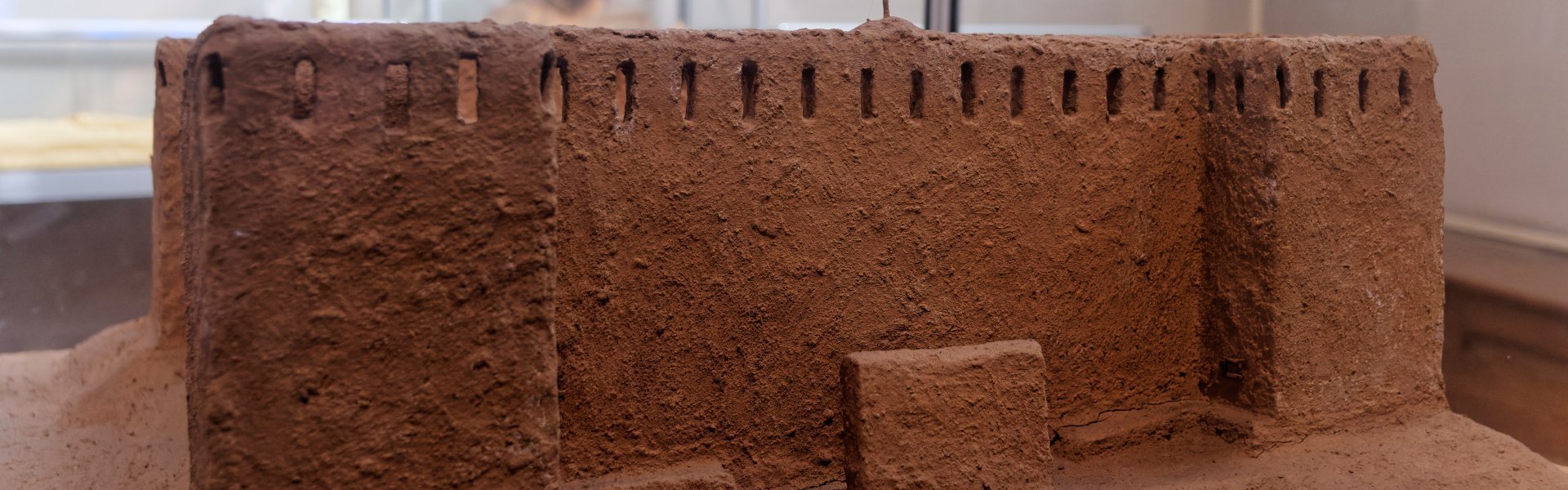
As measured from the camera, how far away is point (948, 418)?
2518 mm

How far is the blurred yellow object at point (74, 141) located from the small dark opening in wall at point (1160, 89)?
11.0ft

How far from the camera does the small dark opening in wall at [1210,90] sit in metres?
2.97

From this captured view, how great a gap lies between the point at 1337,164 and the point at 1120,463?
3.04 feet

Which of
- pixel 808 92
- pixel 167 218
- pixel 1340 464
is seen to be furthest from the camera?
pixel 167 218

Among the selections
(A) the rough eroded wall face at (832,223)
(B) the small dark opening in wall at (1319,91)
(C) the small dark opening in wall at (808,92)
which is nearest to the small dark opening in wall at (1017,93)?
(A) the rough eroded wall face at (832,223)

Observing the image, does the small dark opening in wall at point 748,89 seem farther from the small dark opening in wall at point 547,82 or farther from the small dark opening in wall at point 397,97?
the small dark opening in wall at point 397,97

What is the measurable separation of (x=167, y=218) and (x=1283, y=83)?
3.26 metres

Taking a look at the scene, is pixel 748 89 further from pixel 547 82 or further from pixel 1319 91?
pixel 1319 91

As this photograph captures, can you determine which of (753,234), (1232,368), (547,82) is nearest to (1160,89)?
(1232,368)

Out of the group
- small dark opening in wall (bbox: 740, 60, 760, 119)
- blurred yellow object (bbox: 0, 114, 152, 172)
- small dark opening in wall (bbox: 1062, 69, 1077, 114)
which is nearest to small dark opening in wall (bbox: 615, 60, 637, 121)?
small dark opening in wall (bbox: 740, 60, 760, 119)

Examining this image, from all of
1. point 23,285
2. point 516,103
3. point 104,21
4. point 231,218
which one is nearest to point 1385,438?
point 516,103

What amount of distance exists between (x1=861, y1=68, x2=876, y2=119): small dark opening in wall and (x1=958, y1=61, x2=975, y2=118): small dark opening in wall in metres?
0.22

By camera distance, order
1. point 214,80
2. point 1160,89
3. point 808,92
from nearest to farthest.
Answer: point 214,80 → point 808,92 → point 1160,89

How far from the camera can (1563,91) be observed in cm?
391
